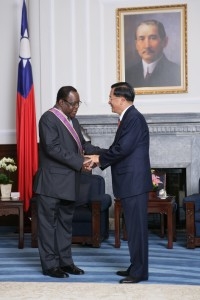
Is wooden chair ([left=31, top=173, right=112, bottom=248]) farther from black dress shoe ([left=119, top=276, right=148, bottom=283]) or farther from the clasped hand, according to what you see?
black dress shoe ([left=119, top=276, right=148, bottom=283])

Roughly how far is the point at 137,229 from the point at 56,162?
2.78ft

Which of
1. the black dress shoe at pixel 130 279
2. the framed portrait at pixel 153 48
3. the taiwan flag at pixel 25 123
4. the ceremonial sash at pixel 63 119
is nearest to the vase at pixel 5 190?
the taiwan flag at pixel 25 123

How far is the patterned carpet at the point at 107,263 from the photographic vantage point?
16.0 feet

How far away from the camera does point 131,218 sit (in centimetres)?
459

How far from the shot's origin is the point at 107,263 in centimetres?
556

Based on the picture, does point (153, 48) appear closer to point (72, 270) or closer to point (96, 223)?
point (96, 223)

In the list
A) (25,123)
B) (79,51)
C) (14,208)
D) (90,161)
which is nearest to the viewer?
(90,161)

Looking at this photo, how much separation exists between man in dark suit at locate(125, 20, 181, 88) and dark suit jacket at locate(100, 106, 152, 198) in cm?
321

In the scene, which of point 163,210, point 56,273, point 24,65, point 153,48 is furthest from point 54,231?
point 153,48

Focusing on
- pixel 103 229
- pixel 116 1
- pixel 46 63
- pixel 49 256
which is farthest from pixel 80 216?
pixel 116 1

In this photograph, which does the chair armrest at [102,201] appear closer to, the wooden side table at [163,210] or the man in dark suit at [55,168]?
the wooden side table at [163,210]

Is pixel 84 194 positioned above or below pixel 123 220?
above

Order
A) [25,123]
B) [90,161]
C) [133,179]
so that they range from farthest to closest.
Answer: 1. [25,123]
2. [90,161]
3. [133,179]

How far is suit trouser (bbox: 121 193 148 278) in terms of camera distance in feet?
15.0
